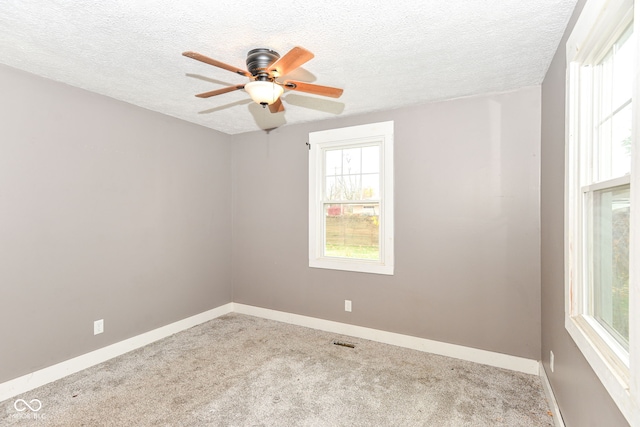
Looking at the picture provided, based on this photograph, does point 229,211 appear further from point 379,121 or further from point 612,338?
point 612,338

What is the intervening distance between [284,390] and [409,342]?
1413 millimetres

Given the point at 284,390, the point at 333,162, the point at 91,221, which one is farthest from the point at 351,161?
the point at 91,221

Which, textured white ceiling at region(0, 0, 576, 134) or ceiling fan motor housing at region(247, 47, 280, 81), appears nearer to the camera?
textured white ceiling at region(0, 0, 576, 134)

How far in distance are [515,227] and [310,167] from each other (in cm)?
220

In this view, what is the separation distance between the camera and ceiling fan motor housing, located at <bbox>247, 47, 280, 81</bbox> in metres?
2.05

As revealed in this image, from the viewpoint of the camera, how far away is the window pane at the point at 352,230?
11.6 ft

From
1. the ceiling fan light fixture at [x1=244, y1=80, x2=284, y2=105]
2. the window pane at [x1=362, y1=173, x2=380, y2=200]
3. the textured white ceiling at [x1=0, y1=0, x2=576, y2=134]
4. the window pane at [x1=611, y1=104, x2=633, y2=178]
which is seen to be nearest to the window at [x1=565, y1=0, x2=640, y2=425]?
the window pane at [x1=611, y1=104, x2=633, y2=178]

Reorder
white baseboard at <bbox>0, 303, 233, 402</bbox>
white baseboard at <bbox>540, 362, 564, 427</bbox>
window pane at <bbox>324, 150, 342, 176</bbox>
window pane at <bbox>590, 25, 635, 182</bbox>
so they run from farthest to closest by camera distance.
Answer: window pane at <bbox>324, 150, 342, 176</bbox>
white baseboard at <bbox>0, 303, 233, 402</bbox>
white baseboard at <bbox>540, 362, 564, 427</bbox>
window pane at <bbox>590, 25, 635, 182</bbox>

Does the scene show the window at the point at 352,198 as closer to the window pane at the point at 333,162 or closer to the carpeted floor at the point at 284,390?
the window pane at the point at 333,162

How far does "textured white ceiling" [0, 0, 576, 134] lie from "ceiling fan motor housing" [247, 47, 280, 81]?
0.16 feet
